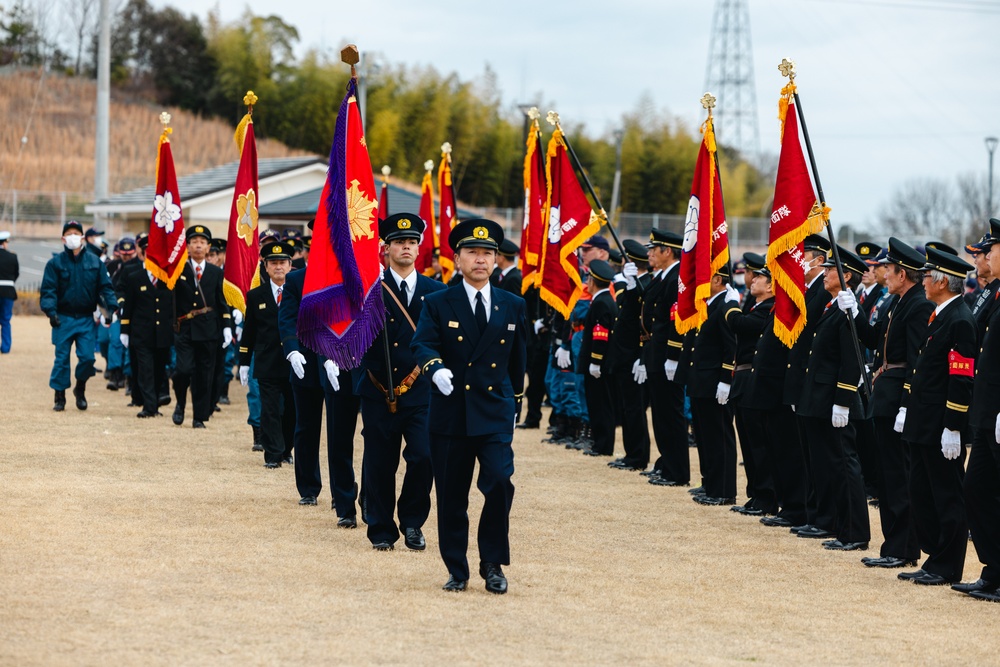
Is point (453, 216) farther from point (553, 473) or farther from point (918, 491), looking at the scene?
point (918, 491)

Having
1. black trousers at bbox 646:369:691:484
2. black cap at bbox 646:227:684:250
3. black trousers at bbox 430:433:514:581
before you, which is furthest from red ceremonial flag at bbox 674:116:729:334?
black trousers at bbox 430:433:514:581

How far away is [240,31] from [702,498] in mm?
53329

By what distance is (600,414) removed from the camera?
14.0 metres

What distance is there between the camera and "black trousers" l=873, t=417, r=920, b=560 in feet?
28.7

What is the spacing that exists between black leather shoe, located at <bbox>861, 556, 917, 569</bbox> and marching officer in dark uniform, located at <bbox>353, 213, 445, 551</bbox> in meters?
3.06

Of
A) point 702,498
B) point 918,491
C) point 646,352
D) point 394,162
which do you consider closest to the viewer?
point 918,491

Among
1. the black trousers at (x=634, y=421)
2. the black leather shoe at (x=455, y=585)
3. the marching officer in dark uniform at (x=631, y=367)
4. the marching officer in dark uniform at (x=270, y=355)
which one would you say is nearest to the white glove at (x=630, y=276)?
the marching officer in dark uniform at (x=631, y=367)

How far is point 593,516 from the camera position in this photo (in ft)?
33.1

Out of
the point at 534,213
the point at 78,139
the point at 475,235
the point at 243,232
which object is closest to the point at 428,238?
the point at 534,213

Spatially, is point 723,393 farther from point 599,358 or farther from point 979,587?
point 979,587

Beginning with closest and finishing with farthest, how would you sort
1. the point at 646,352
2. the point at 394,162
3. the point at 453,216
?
the point at 646,352, the point at 453,216, the point at 394,162

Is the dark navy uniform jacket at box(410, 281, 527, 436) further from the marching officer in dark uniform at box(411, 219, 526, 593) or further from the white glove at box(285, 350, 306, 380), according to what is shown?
the white glove at box(285, 350, 306, 380)

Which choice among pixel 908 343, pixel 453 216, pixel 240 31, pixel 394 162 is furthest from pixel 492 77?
pixel 908 343

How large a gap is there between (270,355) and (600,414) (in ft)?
13.4
